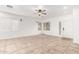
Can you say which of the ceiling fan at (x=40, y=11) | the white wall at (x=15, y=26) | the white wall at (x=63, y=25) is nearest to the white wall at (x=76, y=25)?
the white wall at (x=63, y=25)

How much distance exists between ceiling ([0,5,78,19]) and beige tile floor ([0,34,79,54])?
578 mm

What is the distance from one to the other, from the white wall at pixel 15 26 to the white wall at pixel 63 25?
1.27 ft

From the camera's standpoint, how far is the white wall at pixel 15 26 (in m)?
2.12

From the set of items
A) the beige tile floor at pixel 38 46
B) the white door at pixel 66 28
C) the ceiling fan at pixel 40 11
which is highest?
the ceiling fan at pixel 40 11

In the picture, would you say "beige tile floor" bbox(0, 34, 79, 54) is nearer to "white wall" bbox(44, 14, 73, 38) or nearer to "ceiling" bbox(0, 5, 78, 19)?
"white wall" bbox(44, 14, 73, 38)

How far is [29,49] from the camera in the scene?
2.22 metres

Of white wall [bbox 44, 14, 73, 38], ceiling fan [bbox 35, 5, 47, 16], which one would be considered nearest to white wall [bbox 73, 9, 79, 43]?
white wall [bbox 44, 14, 73, 38]

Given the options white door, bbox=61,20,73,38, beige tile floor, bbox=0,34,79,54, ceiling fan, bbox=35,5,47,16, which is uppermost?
ceiling fan, bbox=35,5,47,16

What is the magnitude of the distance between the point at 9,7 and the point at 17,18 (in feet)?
1.08

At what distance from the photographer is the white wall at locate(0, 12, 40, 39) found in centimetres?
212

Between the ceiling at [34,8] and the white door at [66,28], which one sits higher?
the ceiling at [34,8]

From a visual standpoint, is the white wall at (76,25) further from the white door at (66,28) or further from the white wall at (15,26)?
the white wall at (15,26)

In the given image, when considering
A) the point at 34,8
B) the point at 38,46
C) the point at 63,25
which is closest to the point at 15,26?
the point at 34,8
